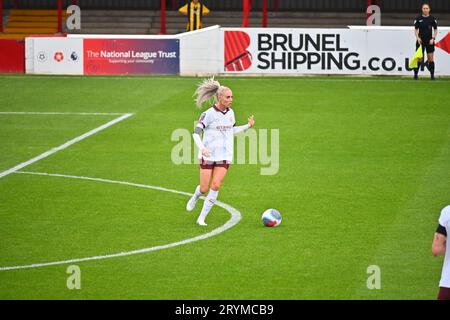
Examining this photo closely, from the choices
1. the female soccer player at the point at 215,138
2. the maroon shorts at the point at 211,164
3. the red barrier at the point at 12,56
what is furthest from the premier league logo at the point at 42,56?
the maroon shorts at the point at 211,164

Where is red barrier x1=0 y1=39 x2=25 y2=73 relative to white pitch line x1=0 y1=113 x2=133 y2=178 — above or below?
above

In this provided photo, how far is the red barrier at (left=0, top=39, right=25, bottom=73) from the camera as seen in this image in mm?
33500

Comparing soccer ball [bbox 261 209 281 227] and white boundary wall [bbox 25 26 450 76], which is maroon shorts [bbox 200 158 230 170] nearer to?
soccer ball [bbox 261 209 281 227]

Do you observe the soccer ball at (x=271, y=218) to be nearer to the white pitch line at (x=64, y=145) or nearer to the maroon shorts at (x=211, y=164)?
the maroon shorts at (x=211, y=164)

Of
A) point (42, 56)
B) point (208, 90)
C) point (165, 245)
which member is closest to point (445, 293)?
point (165, 245)

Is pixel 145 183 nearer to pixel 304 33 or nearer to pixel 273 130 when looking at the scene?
pixel 273 130

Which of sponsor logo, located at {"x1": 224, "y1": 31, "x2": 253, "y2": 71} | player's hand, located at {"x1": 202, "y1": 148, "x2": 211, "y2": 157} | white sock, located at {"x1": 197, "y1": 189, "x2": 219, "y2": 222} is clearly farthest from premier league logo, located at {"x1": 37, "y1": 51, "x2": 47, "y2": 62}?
player's hand, located at {"x1": 202, "y1": 148, "x2": 211, "y2": 157}

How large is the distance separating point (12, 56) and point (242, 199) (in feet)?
62.5

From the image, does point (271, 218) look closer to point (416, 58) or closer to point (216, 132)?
point (216, 132)

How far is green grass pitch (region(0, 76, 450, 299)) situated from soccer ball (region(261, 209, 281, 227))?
133 mm

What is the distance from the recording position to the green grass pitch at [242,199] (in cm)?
1186

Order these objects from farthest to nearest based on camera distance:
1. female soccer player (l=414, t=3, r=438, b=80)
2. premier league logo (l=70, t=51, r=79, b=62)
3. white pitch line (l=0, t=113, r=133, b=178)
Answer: premier league logo (l=70, t=51, r=79, b=62)
female soccer player (l=414, t=3, r=438, b=80)
white pitch line (l=0, t=113, r=133, b=178)

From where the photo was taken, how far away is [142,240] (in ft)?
45.1

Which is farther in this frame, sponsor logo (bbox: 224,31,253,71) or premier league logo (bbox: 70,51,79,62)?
premier league logo (bbox: 70,51,79,62)
